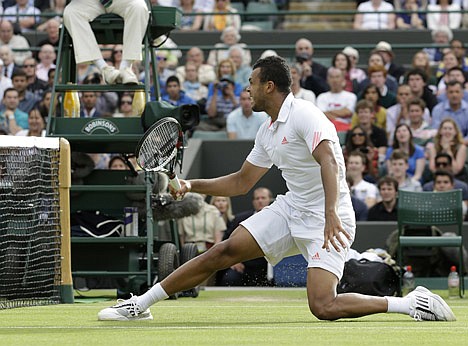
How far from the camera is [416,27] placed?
21750 millimetres

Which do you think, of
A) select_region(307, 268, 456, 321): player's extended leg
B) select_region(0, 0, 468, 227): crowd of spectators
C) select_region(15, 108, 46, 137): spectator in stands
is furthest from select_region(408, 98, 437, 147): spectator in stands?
select_region(307, 268, 456, 321): player's extended leg

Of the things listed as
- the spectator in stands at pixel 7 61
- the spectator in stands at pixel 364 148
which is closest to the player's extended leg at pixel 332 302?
the spectator in stands at pixel 364 148

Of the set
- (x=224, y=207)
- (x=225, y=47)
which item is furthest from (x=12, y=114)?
(x=224, y=207)

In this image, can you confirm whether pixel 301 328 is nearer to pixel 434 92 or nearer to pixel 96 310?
pixel 96 310

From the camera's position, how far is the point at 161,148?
839cm

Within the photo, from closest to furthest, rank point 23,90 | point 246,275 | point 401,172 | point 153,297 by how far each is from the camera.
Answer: point 153,297
point 246,275
point 401,172
point 23,90

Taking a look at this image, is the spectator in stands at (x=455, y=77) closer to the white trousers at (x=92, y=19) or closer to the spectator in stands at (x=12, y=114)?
the spectator in stands at (x=12, y=114)

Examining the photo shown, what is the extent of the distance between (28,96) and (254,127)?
3733 millimetres

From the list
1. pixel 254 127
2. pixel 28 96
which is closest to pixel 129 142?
pixel 254 127

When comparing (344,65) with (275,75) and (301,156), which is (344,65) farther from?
(301,156)

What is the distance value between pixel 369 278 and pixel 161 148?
16.2 ft

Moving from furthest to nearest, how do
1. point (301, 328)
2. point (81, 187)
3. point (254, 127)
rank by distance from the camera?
point (254, 127) → point (81, 187) → point (301, 328)

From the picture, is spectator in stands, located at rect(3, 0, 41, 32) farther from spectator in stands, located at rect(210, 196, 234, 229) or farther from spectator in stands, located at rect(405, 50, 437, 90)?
spectator in stands, located at rect(210, 196, 234, 229)

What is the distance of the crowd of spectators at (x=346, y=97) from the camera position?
16266mm
